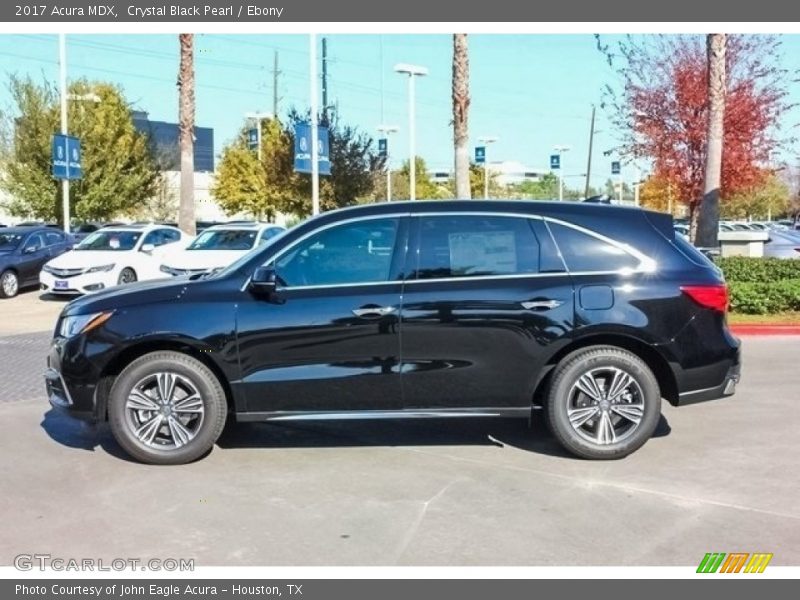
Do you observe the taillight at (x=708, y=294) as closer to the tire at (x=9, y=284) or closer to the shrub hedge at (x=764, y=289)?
the shrub hedge at (x=764, y=289)

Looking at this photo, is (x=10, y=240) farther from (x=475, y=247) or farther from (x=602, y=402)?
(x=602, y=402)

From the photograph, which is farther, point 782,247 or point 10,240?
point 782,247

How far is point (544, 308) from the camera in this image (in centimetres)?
584

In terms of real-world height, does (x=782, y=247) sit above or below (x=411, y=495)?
above

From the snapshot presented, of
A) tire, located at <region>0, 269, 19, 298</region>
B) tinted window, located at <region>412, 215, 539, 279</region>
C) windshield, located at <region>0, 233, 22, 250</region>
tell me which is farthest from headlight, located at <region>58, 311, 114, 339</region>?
windshield, located at <region>0, 233, 22, 250</region>

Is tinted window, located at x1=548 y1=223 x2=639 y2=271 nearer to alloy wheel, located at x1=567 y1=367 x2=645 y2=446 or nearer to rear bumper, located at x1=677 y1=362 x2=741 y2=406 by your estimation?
alloy wheel, located at x1=567 y1=367 x2=645 y2=446

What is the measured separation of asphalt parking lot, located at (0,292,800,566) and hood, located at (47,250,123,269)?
1039 cm

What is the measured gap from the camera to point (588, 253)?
19.6 feet

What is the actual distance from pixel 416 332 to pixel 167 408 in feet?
6.01

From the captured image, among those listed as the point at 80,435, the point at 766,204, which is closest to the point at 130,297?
the point at 80,435

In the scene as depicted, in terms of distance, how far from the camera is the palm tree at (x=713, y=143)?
14758mm

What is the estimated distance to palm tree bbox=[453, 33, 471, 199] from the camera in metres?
19.0

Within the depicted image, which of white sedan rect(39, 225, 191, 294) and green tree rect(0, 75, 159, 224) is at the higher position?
green tree rect(0, 75, 159, 224)

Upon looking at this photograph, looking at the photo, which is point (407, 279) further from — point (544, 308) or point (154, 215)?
point (154, 215)
